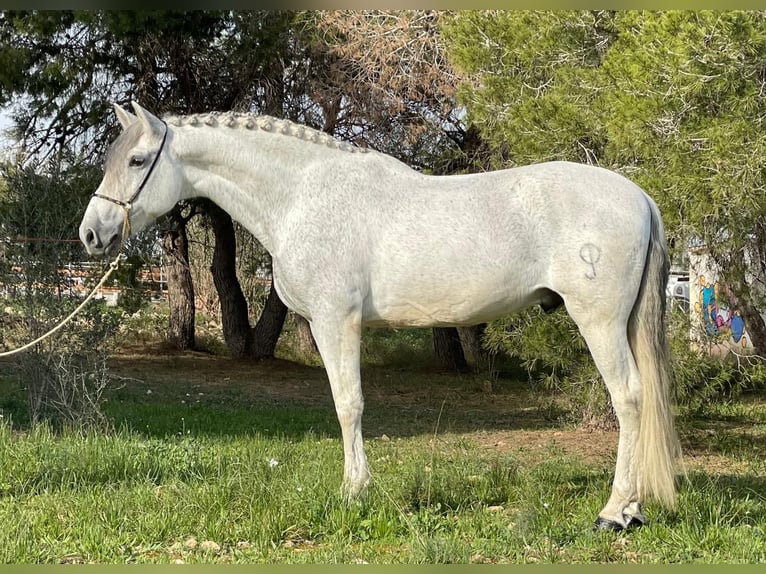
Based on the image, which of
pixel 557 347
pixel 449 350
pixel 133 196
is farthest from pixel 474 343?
pixel 133 196

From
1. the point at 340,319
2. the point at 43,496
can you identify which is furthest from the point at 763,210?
the point at 43,496

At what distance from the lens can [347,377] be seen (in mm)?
4273

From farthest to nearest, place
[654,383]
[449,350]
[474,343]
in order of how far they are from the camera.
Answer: [474,343], [449,350], [654,383]

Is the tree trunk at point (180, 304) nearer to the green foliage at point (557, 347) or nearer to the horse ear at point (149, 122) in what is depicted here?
the green foliage at point (557, 347)

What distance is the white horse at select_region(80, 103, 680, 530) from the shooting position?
4.12m

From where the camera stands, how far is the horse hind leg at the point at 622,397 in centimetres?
410

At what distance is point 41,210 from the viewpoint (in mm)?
7617

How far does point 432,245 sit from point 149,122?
162 cm

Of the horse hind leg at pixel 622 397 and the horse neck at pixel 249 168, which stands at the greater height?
the horse neck at pixel 249 168

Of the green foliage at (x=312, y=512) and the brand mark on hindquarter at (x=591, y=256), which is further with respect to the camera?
the brand mark on hindquarter at (x=591, y=256)

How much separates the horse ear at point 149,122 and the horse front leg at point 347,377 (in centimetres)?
131

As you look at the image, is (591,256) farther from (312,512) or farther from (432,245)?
(312,512)

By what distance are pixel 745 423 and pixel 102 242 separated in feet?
26.6

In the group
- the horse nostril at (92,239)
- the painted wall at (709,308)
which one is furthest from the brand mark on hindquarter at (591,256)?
the painted wall at (709,308)
